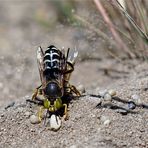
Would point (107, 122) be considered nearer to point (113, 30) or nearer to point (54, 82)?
point (54, 82)

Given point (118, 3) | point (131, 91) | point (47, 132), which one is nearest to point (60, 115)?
point (47, 132)

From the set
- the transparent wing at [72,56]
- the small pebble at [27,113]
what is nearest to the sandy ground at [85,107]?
the small pebble at [27,113]

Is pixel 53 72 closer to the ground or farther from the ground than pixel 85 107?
farther from the ground

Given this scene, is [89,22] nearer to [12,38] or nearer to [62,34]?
[62,34]

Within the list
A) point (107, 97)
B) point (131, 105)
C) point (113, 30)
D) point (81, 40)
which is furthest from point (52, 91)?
point (81, 40)

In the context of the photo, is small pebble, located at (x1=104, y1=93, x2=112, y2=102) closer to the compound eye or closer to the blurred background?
the compound eye

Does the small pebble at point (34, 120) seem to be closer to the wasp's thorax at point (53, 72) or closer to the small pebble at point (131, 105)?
the wasp's thorax at point (53, 72)

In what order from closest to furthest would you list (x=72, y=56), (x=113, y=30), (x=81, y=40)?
(x=72, y=56), (x=113, y=30), (x=81, y=40)
